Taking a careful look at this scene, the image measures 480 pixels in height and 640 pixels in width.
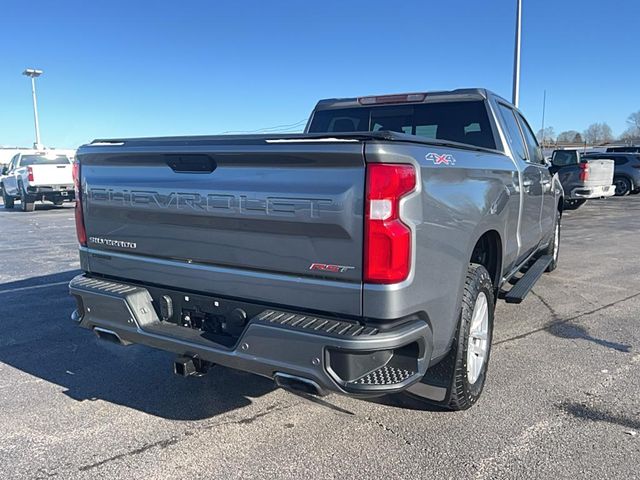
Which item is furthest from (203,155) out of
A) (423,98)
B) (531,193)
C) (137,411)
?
(531,193)

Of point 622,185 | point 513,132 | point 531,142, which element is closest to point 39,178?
point 531,142

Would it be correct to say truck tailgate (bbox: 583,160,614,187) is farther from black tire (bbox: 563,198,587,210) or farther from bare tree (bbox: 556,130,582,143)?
bare tree (bbox: 556,130,582,143)

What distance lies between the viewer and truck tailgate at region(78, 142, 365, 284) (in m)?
2.48

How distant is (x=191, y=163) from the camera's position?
9.60ft

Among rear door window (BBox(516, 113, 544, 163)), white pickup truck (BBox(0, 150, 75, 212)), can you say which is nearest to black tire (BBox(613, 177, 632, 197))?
rear door window (BBox(516, 113, 544, 163))

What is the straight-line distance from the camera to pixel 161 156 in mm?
3045

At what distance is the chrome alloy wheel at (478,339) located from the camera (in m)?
3.37

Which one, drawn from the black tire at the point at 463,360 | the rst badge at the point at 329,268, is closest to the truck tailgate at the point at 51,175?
the black tire at the point at 463,360

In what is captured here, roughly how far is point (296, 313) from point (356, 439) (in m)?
0.92

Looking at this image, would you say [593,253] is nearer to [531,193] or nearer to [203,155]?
[531,193]

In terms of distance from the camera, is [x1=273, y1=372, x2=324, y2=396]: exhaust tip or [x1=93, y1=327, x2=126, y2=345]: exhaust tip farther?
[x1=93, y1=327, x2=126, y2=345]: exhaust tip

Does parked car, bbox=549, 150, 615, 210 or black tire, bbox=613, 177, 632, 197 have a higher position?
parked car, bbox=549, 150, 615, 210

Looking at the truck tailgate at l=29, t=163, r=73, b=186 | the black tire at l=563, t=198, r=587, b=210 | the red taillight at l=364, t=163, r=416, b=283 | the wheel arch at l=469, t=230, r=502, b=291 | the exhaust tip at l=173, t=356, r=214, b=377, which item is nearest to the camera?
the red taillight at l=364, t=163, r=416, b=283

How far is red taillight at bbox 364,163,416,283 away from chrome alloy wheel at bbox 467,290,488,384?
3.37 feet
